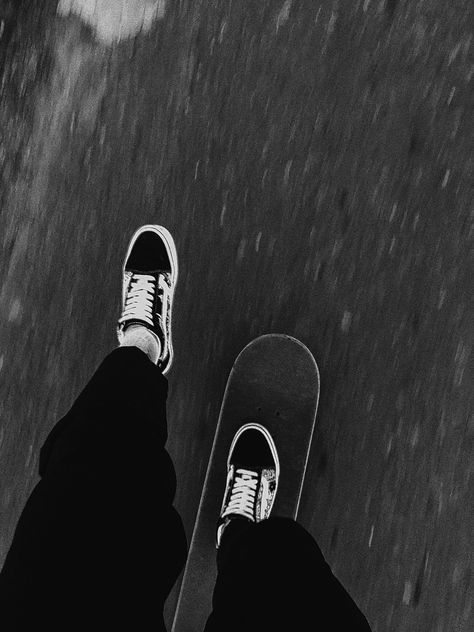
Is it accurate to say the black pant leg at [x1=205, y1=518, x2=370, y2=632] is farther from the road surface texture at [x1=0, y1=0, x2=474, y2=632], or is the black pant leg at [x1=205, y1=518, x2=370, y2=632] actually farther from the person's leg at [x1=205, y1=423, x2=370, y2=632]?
the road surface texture at [x1=0, y1=0, x2=474, y2=632]

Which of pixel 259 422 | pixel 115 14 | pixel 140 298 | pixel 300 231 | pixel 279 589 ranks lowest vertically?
pixel 279 589

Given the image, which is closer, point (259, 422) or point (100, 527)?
point (100, 527)

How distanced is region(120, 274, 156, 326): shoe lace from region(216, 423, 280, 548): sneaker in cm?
47

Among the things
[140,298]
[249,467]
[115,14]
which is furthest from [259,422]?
[115,14]

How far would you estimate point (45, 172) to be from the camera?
1792 millimetres

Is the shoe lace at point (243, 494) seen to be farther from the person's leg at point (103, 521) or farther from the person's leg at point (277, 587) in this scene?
the person's leg at point (103, 521)

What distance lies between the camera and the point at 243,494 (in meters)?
1.68

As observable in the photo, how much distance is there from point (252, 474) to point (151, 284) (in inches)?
26.3

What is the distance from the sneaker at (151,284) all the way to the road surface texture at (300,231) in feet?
0.13

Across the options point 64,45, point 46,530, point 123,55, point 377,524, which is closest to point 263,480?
point 377,524

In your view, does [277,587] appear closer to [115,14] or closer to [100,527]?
[100,527]

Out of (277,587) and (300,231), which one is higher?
(300,231)

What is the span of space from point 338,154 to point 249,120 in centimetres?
30

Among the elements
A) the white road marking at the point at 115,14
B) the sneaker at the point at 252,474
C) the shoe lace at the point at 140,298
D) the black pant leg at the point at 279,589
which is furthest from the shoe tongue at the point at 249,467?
the white road marking at the point at 115,14
